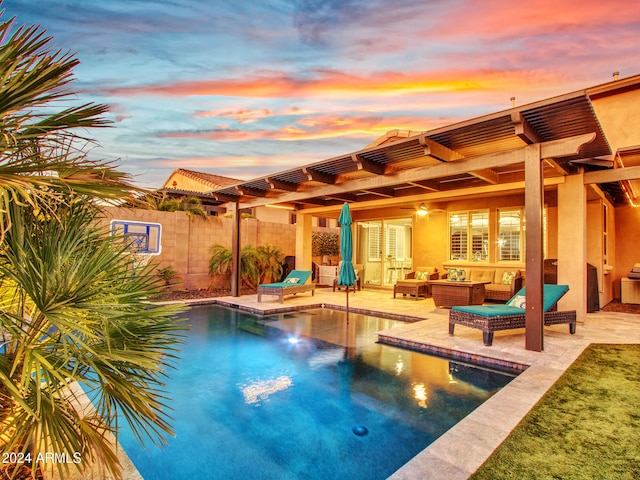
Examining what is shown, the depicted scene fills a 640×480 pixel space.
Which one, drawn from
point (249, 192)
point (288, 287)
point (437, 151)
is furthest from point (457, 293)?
point (249, 192)

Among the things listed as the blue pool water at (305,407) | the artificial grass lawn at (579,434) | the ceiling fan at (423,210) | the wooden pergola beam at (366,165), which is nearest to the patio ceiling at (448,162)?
the wooden pergola beam at (366,165)

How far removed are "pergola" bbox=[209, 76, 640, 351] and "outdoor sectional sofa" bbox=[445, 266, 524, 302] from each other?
8.10 feet

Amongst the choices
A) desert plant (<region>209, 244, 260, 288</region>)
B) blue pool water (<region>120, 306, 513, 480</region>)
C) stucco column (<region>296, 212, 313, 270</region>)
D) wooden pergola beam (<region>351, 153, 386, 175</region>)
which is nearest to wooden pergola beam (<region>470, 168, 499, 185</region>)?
wooden pergola beam (<region>351, 153, 386, 175</region>)

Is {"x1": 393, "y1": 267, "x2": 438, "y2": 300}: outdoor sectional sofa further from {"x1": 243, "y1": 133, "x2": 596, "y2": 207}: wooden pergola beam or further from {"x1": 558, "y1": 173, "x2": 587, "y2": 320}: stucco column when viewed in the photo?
{"x1": 243, "y1": 133, "x2": 596, "y2": 207}: wooden pergola beam

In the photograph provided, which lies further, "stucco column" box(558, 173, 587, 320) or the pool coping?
"stucco column" box(558, 173, 587, 320)

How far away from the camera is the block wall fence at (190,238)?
11797 millimetres

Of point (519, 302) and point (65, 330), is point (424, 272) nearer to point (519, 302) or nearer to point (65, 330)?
point (519, 302)

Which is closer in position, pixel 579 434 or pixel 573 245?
pixel 579 434

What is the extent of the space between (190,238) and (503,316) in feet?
33.1

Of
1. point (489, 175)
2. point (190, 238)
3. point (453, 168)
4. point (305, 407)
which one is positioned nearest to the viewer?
point (305, 407)

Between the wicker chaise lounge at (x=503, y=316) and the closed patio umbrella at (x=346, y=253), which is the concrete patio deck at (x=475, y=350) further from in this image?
the closed patio umbrella at (x=346, y=253)

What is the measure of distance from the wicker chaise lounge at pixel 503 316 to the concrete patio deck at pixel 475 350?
0.28m

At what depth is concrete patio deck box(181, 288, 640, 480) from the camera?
2.64 metres

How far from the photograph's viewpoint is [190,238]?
1245 centimetres
